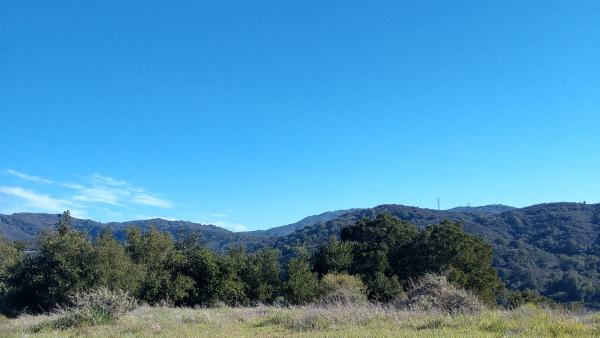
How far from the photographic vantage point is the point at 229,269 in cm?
4144

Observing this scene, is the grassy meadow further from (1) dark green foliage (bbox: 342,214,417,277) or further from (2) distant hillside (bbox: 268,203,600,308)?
(2) distant hillside (bbox: 268,203,600,308)

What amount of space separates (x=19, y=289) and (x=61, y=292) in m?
7.00

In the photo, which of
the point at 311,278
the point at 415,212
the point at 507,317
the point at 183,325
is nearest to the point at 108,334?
the point at 183,325

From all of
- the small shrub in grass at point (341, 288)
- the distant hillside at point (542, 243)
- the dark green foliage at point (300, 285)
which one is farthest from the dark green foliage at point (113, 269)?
the distant hillside at point (542, 243)

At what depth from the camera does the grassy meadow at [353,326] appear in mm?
11578

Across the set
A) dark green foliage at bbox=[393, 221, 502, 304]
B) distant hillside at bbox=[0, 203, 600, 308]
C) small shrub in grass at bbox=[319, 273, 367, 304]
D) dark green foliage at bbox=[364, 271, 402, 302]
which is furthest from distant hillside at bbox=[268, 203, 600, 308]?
small shrub in grass at bbox=[319, 273, 367, 304]

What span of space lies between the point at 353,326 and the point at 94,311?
28.6 feet

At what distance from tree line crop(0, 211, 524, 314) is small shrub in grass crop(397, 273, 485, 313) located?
44.0ft

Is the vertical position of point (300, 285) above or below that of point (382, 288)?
above

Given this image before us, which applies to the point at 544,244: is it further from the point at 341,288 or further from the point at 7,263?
the point at 7,263

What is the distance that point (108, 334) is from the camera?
13422mm

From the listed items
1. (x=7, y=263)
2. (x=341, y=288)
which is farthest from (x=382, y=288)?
(x=7, y=263)

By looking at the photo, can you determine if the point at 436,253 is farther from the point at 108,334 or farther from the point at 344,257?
the point at 108,334

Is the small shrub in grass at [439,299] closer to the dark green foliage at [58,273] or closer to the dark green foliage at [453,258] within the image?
the dark green foliage at [453,258]
